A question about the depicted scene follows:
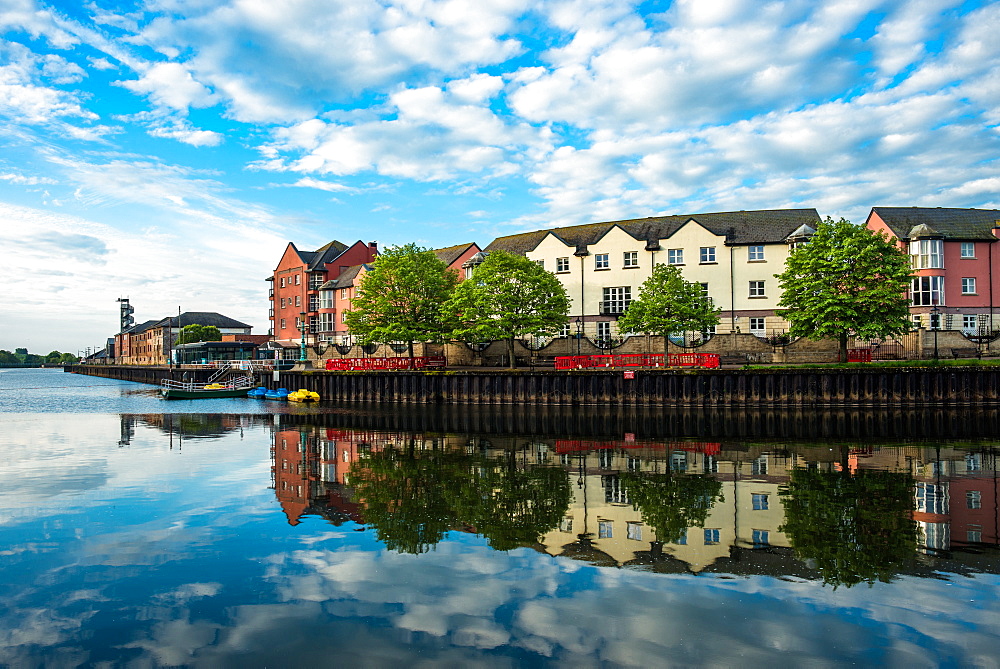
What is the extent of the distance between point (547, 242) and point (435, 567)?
56145 mm

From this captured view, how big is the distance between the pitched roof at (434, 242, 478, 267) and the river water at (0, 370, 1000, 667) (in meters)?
54.3

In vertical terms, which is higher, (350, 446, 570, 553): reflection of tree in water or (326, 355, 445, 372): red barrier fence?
(326, 355, 445, 372): red barrier fence

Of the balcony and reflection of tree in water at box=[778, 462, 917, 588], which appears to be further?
the balcony

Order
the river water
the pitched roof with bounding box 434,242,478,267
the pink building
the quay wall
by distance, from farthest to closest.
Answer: the pitched roof with bounding box 434,242,478,267 → the pink building → the quay wall → the river water

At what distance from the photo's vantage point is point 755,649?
7734 mm

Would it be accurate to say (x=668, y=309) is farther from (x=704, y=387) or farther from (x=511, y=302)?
(x=511, y=302)

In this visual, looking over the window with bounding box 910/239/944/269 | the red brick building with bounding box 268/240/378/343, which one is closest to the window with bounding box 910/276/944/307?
the window with bounding box 910/239/944/269

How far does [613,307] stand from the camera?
6122 cm

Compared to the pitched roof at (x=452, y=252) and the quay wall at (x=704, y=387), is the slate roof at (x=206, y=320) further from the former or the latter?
the quay wall at (x=704, y=387)

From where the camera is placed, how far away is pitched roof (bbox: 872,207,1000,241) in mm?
55219

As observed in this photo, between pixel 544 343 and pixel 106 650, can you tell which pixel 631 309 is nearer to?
pixel 544 343

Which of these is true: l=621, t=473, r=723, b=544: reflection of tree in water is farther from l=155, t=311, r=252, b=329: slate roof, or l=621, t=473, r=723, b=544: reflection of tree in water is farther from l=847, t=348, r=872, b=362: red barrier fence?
l=155, t=311, r=252, b=329: slate roof

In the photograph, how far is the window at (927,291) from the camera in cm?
5322

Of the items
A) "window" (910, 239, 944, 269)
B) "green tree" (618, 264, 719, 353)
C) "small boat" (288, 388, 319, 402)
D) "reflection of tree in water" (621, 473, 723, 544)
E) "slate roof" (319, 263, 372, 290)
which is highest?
"slate roof" (319, 263, 372, 290)
